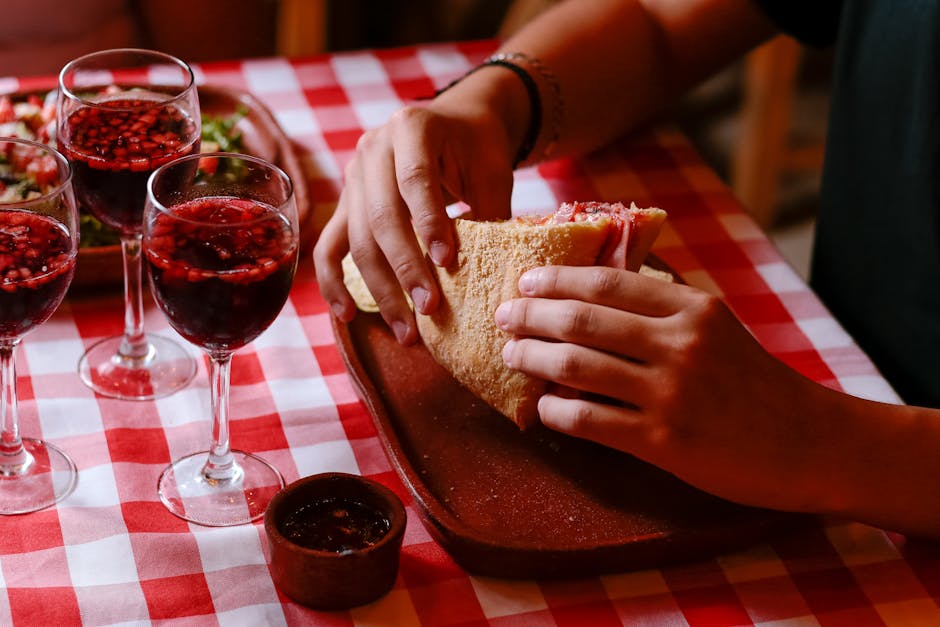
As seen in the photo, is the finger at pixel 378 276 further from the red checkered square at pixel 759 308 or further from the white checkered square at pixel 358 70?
the white checkered square at pixel 358 70

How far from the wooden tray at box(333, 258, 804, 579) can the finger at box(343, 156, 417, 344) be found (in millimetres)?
60

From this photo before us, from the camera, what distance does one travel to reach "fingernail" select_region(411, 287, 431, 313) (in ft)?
4.30

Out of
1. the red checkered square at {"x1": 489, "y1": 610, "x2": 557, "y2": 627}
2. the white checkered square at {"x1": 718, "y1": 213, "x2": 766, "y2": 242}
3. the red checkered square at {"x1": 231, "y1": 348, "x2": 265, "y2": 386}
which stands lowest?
the red checkered square at {"x1": 231, "y1": 348, "x2": 265, "y2": 386}

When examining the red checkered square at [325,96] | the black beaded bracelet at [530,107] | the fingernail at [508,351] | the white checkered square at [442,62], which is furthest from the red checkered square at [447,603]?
the white checkered square at [442,62]

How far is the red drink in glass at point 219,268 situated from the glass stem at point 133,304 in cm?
28

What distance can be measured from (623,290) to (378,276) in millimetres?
358

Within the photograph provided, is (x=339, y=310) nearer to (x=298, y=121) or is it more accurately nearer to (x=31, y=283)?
(x=31, y=283)

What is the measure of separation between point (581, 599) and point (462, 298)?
0.38m

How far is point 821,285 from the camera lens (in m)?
1.87

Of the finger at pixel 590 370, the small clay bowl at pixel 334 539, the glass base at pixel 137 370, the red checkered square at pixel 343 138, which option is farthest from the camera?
the red checkered square at pixel 343 138

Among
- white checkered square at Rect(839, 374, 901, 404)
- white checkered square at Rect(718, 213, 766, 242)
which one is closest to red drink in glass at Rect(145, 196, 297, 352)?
white checkered square at Rect(839, 374, 901, 404)

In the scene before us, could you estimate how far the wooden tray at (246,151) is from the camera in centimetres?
145

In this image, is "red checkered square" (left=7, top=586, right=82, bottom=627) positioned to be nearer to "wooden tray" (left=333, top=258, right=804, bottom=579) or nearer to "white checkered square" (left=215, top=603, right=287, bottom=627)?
"white checkered square" (left=215, top=603, right=287, bottom=627)

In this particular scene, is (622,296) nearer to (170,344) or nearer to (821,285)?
(170,344)
